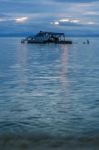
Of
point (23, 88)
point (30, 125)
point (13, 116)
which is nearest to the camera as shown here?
point (30, 125)

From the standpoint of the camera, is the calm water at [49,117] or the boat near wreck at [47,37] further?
the boat near wreck at [47,37]

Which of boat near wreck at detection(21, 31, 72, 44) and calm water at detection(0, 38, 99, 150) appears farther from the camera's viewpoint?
boat near wreck at detection(21, 31, 72, 44)

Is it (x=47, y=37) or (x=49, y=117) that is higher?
(x=49, y=117)

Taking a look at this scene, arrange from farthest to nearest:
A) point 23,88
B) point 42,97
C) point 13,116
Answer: point 23,88 < point 42,97 < point 13,116

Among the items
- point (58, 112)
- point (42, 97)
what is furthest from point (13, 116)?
point (42, 97)

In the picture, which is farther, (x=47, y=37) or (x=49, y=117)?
(x=47, y=37)

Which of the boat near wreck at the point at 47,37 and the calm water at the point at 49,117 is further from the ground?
the calm water at the point at 49,117

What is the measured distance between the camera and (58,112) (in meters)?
17.2

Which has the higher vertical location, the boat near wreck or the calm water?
the calm water

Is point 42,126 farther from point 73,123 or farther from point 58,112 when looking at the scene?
point 58,112

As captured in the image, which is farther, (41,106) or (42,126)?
(41,106)

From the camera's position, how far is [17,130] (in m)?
13.7

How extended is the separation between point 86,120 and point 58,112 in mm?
1925

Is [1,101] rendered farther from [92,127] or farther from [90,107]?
[92,127]
